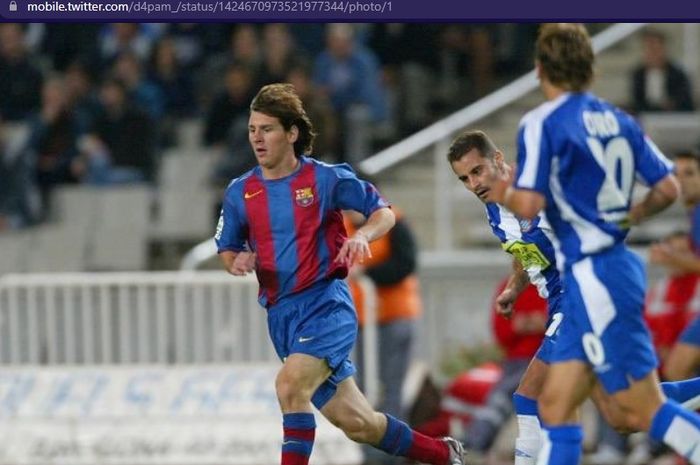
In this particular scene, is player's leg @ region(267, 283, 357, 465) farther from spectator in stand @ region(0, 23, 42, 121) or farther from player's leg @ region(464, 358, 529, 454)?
spectator in stand @ region(0, 23, 42, 121)

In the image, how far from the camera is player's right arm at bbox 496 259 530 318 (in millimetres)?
9656

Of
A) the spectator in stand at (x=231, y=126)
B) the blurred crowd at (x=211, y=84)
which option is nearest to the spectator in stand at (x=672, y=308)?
the blurred crowd at (x=211, y=84)

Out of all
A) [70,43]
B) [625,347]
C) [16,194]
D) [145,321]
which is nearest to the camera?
[625,347]

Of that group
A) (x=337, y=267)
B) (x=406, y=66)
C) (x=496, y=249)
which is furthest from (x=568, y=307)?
(x=406, y=66)

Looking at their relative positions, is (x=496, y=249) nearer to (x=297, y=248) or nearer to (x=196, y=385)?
(x=196, y=385)

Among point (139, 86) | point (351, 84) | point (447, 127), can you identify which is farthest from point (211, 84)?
point (447, 127)

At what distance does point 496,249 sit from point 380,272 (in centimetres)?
290

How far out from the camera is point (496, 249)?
17.0 metres

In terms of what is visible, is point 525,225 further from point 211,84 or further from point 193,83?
point 193,83

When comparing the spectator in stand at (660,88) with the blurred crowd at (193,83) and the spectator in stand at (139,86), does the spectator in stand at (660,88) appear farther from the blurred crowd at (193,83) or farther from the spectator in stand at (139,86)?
the spectator in stand at (139,86)

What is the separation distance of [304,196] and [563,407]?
2.08 m

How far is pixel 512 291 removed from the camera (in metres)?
9.70

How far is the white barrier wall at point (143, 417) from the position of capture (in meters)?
14.4

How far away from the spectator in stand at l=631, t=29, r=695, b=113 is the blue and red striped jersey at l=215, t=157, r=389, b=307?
7703mm
